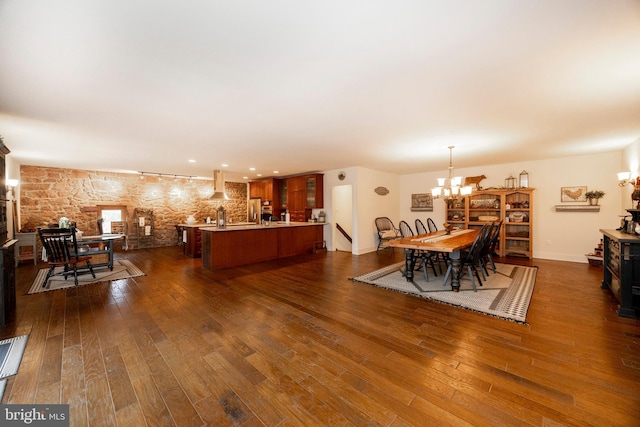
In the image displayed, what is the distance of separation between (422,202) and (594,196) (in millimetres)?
3744

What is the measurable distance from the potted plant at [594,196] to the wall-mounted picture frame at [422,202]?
3.35 meters

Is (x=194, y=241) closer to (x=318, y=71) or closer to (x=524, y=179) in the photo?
(x=318, y=71)

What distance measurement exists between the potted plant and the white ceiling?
5.24ft

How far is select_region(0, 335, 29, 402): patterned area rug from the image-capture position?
6.08ft

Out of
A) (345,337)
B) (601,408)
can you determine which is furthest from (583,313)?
(345,337)

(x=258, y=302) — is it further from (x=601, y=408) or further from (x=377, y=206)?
(x=377, y=206)

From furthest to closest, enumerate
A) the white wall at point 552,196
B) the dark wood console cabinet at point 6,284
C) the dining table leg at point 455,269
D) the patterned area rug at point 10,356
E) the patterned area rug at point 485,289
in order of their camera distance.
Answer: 1. the white wall at point 552,196
2. the dining table leg at point 455,269
3. the patterned area rug at point 485,289
4. the dark wood console cabinet at point 6,284
5. the patterned area rug at point 10,356

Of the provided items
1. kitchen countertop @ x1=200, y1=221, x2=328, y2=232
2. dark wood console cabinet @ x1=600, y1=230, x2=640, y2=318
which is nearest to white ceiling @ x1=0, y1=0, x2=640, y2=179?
dark wood console cabinet @ x1=600, y1=230, x2=640, y2=318

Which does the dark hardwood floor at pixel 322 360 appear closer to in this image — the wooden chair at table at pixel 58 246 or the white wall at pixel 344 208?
the wooden chair at table at pixel 58 246

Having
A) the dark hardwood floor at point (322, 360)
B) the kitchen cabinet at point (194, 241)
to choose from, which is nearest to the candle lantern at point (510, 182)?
the dark hardwood floor at point (322, 360)

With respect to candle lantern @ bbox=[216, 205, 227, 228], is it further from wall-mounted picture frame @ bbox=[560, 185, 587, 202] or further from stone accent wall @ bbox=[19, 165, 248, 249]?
wall-mounted picture frame @ bbox=[560, 185, 587, 202]

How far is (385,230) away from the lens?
24.9 ft

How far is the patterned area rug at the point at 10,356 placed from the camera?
6.08 ft

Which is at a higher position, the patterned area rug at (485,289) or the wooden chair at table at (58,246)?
the wooden chair at table at (58,246)
